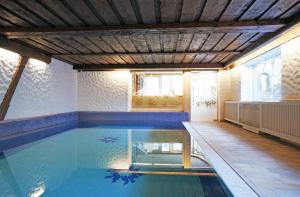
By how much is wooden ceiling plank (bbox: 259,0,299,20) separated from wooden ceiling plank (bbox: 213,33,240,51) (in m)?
Answer: 0.94

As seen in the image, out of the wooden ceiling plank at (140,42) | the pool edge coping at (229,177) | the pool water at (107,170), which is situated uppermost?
the wooden ceiling plank at (140,42)

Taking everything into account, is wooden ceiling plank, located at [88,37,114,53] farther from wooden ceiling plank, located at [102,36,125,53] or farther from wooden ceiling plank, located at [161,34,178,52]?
wooden ceiling plank, located at [161,34,178,52]

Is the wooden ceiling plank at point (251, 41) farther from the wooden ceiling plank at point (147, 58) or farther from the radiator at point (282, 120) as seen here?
the wooden ceiling plank at point (147, 58)

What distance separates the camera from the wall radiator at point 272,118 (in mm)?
3725

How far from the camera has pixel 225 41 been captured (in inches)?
201

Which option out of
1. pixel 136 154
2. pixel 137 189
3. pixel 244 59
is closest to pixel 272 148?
pixel 136 154

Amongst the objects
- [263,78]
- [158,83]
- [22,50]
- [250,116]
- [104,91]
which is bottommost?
[250,116]

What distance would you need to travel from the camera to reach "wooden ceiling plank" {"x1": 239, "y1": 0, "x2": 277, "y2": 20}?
3.09 m

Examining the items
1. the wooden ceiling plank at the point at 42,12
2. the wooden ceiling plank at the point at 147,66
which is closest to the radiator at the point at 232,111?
the wooden ceiling plank at the point at 147,66

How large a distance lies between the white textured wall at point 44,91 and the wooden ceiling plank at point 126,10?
3.65 metres

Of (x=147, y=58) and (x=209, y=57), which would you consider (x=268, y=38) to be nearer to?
(x=209, y=57)

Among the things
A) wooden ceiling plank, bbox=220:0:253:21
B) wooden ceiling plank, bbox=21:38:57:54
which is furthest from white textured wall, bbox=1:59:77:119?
wooden ceiling plank, bbox=220:0:253:21

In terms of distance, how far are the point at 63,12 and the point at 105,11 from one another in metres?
0.63

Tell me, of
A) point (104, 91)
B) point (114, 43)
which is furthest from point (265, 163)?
point (104, 91)
